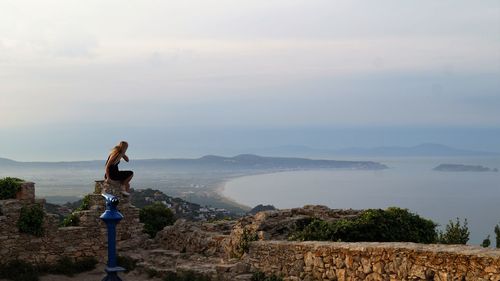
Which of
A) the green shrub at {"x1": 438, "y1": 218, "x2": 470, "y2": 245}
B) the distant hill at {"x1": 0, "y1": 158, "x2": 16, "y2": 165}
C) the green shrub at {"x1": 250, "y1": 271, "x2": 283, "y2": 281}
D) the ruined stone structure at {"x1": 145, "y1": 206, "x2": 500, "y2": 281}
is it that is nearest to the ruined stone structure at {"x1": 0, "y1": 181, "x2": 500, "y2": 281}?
the ruined stone structure at {"x1": 145, "y1": 206, "x2": 500, "y2": 281}

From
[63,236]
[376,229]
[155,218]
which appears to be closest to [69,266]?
[63,236]

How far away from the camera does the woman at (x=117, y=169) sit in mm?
19250

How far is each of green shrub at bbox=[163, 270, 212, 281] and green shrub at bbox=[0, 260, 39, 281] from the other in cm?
376

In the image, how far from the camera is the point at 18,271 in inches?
688

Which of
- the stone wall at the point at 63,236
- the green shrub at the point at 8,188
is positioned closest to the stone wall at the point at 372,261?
the stone wall at the point at 63,236

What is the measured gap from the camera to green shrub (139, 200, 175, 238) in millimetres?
22484

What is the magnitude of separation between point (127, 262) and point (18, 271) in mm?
3067

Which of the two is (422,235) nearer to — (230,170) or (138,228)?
(138,228)

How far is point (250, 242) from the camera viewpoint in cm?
1599

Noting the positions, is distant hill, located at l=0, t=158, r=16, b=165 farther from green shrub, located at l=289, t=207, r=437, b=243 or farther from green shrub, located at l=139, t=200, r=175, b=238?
green shrub, located at l=289, t=207, r=437, b=243

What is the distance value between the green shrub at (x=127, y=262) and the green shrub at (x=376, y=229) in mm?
5479

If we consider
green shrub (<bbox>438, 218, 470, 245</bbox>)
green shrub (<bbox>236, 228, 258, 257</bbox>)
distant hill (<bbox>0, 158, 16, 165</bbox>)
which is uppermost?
distant hill (<bbox>0, 158, 16, 165</bbox>)

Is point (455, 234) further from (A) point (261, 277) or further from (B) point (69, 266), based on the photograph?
(B) point (69, 266)

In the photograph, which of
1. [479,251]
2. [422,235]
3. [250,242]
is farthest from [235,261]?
[479,251]
